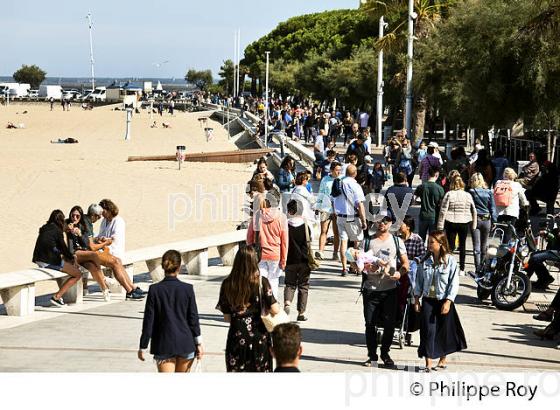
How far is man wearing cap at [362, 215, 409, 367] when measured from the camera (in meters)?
10.3

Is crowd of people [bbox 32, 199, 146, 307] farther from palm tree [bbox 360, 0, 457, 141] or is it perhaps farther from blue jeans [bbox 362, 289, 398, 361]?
palm tree [bbox 360, 0, 457, 141]

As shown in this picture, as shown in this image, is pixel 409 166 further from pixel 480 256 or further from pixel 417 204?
pixel 480 256

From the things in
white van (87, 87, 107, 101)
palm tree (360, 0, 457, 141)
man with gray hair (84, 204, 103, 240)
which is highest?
palm tree (360, 0, 457, 141)

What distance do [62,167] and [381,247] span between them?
32.0 meters

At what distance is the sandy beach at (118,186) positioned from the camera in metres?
24.5

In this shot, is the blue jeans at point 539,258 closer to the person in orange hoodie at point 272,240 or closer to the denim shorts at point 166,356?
the person in orange hoodie at point 272,240

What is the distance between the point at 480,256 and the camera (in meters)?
15.4

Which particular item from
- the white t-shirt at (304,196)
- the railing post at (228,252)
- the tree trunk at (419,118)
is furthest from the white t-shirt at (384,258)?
the tree trunk at (419,118)

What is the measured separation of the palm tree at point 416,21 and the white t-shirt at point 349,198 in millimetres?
24413

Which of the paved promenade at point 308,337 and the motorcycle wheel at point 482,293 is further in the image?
the motorcycle wheel at point 482,293

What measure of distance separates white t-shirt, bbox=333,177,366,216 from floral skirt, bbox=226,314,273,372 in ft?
25.0

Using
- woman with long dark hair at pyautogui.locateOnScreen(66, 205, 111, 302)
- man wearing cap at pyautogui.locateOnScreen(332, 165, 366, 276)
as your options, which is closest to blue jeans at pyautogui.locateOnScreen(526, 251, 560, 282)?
man wearing cap at pyautogui.locateOnScreen(332, 165, 366, 276)

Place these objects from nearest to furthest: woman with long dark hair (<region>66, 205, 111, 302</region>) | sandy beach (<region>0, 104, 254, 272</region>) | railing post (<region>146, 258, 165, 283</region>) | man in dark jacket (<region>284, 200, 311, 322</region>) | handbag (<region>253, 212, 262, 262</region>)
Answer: handbag (<region>253, 212, 262, 262</region>) → man in dark jacket (<region>284, 200, 311, 322</region>) → woman with long dark hair (<region>66, 205, 111, 302</region>) → railing post (<region>146, 258, 165, 283</region>) → sandy beach (<region>0, 104, 254, 272</region>)
